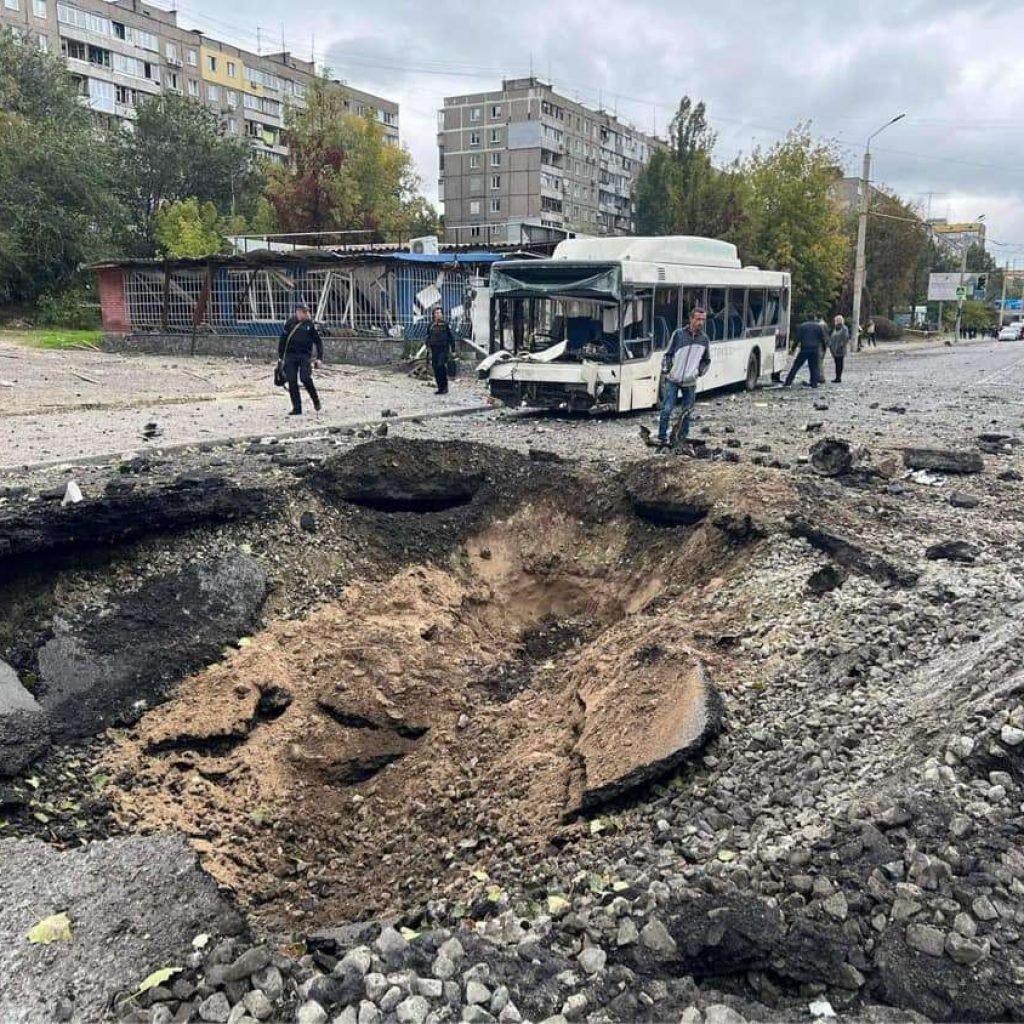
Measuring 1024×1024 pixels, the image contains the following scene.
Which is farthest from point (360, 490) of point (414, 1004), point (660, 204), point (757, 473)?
point (660, 204)

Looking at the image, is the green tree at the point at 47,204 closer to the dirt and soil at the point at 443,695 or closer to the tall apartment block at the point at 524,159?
the dirt and soil at the point at 443,695

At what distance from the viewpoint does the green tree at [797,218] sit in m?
34.7

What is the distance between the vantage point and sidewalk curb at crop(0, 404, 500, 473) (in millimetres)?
9742

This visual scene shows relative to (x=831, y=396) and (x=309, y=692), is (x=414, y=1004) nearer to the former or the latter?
(x=309, y=692)

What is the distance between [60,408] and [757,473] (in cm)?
1172

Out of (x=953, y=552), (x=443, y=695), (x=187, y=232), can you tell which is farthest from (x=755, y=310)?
(x=187, y=232)

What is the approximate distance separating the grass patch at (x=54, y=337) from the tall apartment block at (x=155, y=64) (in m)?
24.0

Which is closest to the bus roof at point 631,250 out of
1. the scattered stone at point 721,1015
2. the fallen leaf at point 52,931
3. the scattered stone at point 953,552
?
the scattered stone at point 953,552

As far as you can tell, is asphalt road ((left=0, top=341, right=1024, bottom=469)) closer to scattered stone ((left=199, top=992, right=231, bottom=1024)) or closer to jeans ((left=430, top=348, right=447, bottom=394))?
jeans ((left=430, top=348, right=447, bottom=394))

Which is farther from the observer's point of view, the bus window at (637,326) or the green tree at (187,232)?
the green tree at (187,232)

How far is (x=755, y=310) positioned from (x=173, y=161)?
36.8 metres

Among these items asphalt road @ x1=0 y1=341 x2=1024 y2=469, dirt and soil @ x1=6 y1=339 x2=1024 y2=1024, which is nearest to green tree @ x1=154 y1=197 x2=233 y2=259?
asphalt road @ x1=0 y1=341 x2=1024 y2=469

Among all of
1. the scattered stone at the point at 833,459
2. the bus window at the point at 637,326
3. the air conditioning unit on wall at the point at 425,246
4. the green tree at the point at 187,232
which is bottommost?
the scattered stone at the point at 833,459

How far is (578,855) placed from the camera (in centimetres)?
350
